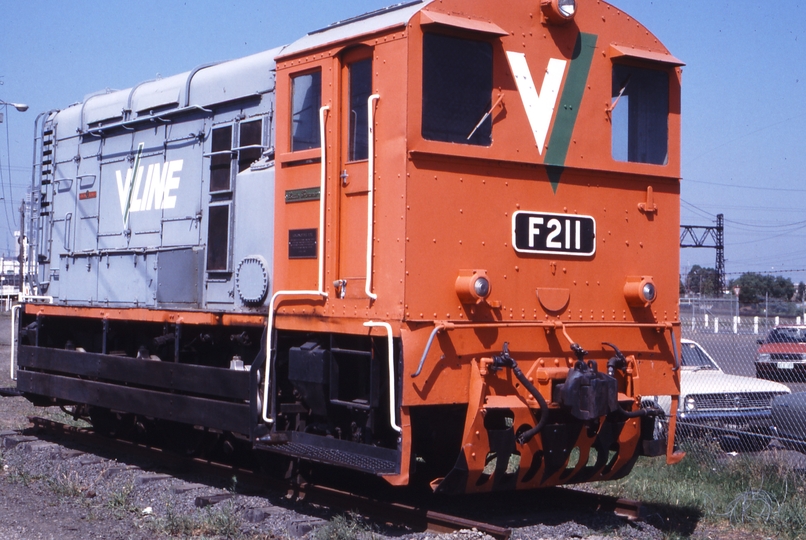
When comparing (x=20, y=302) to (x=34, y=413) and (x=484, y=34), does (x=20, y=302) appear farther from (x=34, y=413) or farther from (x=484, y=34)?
(x=484, y=34)

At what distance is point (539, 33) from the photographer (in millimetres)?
6789

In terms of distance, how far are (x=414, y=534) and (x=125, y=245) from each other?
16.2ft

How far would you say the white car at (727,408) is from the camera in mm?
10680

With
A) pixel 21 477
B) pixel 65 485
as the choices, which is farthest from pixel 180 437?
pixel 21 477

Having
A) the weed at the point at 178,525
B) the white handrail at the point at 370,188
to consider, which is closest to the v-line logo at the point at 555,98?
the white handrail at the point at 370,188

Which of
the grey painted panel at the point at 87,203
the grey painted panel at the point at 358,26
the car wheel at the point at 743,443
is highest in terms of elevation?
the grey painted panel at the point at 358,26

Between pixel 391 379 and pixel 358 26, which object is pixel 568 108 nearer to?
pixel 358 26

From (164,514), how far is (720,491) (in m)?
4.93

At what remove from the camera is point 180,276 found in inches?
344

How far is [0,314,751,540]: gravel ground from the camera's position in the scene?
6.55 m

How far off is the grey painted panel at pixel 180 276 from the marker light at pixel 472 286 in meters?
3.17

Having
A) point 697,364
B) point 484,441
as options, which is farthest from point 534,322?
point 697,364

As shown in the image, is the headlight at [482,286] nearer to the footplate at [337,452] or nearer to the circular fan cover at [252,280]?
the footplate at [337,452]

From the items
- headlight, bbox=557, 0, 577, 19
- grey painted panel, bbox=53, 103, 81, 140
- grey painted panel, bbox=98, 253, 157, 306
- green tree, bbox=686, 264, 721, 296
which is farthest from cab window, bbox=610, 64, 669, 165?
green tree, bbox=686, 264, 721, 296
